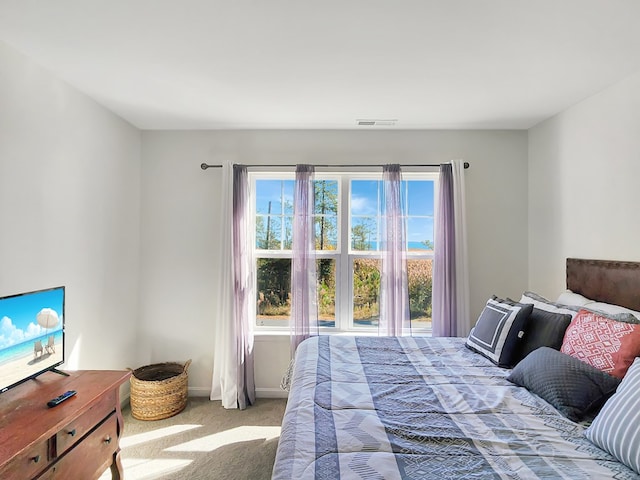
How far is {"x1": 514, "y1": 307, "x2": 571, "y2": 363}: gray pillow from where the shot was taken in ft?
6.37

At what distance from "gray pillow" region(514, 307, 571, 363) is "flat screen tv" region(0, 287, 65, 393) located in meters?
2.76

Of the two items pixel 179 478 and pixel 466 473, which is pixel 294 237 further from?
pixel 466 473

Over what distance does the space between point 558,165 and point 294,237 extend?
92.0 inches

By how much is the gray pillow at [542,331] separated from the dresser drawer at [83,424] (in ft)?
8.09

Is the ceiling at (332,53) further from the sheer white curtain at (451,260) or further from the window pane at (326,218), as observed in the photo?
the window pane at (326,218)

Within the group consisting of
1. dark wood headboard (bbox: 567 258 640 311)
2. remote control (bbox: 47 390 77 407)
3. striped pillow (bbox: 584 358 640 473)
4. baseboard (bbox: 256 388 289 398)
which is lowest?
baseboard (bbox: 256 388 289 398)

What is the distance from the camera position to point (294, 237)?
3.08 metres

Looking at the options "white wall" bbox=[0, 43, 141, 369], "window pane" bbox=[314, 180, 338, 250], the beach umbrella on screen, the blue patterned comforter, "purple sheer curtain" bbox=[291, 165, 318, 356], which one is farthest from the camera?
"window pane" bbox=[314, 180, 338, 250]

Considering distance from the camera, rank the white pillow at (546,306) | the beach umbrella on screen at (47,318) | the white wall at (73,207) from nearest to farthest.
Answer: the beach umbrella on screen at (47,318) → the white wall at (73,207) → the white pillow at (546,306)

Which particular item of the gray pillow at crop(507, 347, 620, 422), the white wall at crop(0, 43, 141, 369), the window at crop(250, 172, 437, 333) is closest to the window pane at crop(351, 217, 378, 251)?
the window at crop(250, 172, 437, 333)

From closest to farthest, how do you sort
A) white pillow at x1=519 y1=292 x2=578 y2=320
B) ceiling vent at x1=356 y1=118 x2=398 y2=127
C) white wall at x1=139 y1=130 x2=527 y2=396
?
1. white pillow at x1=519 y1=292 x2=578 y2=320
2. ceiling vent at x1=356 y1=118 x2=398 y2=127
3. white wall at x1=139 y1=130 x2=527 y2=396

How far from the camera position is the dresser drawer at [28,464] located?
126 cm

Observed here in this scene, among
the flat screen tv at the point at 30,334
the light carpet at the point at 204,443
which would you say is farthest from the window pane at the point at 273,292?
the flat screen tv at the point at 30,334

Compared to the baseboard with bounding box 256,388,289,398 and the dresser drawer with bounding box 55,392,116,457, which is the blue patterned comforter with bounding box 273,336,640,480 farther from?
the baseboard with bounding box 256,388,289,398
